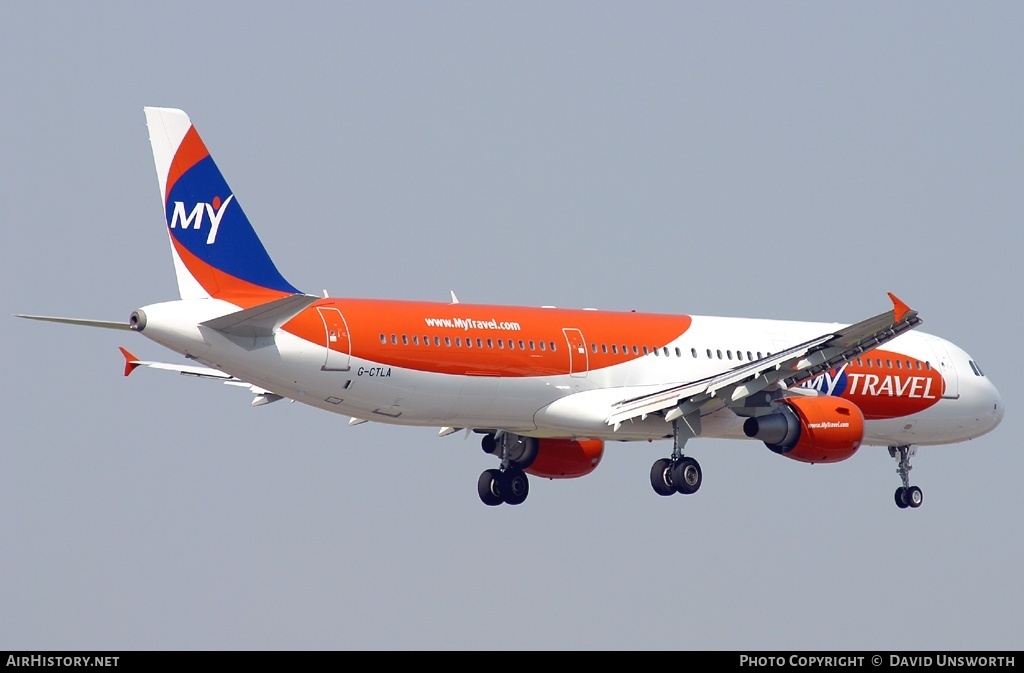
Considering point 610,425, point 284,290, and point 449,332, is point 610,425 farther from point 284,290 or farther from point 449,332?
point 284,290

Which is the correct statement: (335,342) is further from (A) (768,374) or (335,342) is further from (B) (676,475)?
(A) (768,374)

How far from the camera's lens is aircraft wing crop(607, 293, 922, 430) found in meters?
37.2

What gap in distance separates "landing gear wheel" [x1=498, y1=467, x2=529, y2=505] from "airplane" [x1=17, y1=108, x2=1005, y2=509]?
0.04m

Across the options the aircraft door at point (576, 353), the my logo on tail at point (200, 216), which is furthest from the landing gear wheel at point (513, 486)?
the my logo on tail at point (200, 216)

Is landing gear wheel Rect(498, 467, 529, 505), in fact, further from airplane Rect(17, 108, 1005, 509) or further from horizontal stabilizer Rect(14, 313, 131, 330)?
horizontal stabilizer Rect(14, 313, 131, 330)

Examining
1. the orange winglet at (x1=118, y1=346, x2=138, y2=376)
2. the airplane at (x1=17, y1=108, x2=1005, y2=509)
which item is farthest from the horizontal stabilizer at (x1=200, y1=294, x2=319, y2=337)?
the orange winglet at (x1=118, y1=346, x2=138, y2=376)

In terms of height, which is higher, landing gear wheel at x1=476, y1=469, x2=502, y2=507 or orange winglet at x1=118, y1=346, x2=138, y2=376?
orange winglet at x1=118, y1=346, x2=138, y2=376

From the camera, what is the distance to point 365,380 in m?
36.1

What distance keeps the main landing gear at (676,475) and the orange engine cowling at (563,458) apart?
3948mm

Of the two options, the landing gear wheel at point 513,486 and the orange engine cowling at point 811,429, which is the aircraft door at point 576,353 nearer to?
the orange engine cowling at point 811,429

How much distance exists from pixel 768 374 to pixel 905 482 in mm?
8938
